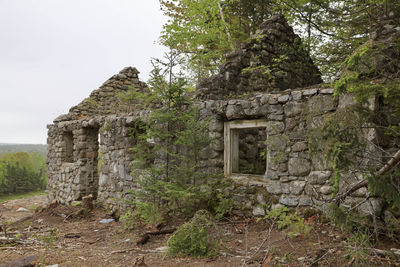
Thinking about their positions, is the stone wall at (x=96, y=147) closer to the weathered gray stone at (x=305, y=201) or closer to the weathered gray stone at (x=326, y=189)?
the weathered gray stone at (x=305, y=201)

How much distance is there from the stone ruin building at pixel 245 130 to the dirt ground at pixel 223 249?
0.54 m

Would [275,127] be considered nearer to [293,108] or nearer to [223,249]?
[293,108]

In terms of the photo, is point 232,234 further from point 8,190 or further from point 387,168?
point 8,190

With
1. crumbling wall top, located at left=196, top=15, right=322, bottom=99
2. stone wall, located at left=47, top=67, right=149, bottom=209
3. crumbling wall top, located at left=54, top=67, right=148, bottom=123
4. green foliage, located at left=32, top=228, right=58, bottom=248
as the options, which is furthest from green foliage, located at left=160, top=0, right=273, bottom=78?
green foliage, located at left=32, top=228, right=58, bottom=248

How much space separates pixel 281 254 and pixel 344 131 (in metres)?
1.73

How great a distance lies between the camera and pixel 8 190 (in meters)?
22.1

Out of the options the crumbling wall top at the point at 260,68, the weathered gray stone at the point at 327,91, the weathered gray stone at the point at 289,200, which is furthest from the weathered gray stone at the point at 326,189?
the crumbling wall top at the point at 260,68

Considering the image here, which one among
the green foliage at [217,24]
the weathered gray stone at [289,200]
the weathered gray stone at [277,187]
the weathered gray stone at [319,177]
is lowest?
the weathered gray stone at [289,200]

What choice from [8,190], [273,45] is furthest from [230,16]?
[8,190]

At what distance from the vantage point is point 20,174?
2278 cm

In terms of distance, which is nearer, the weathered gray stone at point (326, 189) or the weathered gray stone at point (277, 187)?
the weathered gray stone at point (326, 189)

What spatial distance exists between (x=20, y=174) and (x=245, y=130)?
22.3 metres

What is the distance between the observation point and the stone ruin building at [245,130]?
4660 millimetres

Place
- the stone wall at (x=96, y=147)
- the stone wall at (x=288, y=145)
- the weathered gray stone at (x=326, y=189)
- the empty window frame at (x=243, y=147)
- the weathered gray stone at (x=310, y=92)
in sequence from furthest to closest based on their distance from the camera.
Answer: the stone wall at (x=96, y=147) < the empty window frame at (x=243, y=147) < the weathered gray stone at (x=310, y=92) < the stone wall at (x=288, y=145) < the weathered gray stone at (x=326, y=189)
